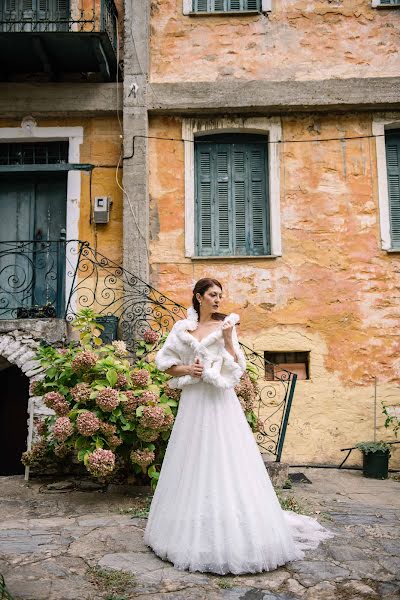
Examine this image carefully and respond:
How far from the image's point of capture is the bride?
348 centimetres

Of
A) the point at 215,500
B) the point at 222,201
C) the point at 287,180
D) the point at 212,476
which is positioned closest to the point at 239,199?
the point at 222,201

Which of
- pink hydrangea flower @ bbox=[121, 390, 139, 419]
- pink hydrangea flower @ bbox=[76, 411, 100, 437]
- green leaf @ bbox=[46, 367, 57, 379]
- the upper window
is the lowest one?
pink hydrangea flower @ bbox=[76, 411, 100, 437]


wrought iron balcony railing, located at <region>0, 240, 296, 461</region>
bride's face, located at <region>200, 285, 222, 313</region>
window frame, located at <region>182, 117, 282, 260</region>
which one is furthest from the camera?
window frame, located at <region>182, 117, 282, 260</region>

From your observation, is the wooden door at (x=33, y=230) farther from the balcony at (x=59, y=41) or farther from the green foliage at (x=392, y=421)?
the green foliage at (x=392, y=421)

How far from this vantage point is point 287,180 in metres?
8.39

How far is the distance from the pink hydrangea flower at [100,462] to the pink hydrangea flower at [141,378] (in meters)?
0.72

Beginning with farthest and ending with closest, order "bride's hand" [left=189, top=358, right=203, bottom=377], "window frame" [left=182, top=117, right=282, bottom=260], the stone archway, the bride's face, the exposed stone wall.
Answer: the stone archway < "window frame" [left=182, top=117, right=282, bottom=260] < the exposed stone wall < the bride's face < "bride's hand" [left=189, top=358, right=203, bottom=377]

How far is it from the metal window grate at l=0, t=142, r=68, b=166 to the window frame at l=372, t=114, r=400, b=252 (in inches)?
178

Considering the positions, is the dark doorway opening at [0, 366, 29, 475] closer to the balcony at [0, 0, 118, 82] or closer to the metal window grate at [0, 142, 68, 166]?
the metal window grate at [0, 142, 68, 166]

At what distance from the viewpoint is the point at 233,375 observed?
12.8ft

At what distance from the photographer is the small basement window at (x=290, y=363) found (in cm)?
801

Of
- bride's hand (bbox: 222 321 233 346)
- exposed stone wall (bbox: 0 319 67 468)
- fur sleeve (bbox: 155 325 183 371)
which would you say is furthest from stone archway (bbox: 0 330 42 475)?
bride's hand (bbox: 222 321 233 346)

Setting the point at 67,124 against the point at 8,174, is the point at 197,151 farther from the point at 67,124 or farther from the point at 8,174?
the point at 8,174

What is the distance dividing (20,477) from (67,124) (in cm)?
497
